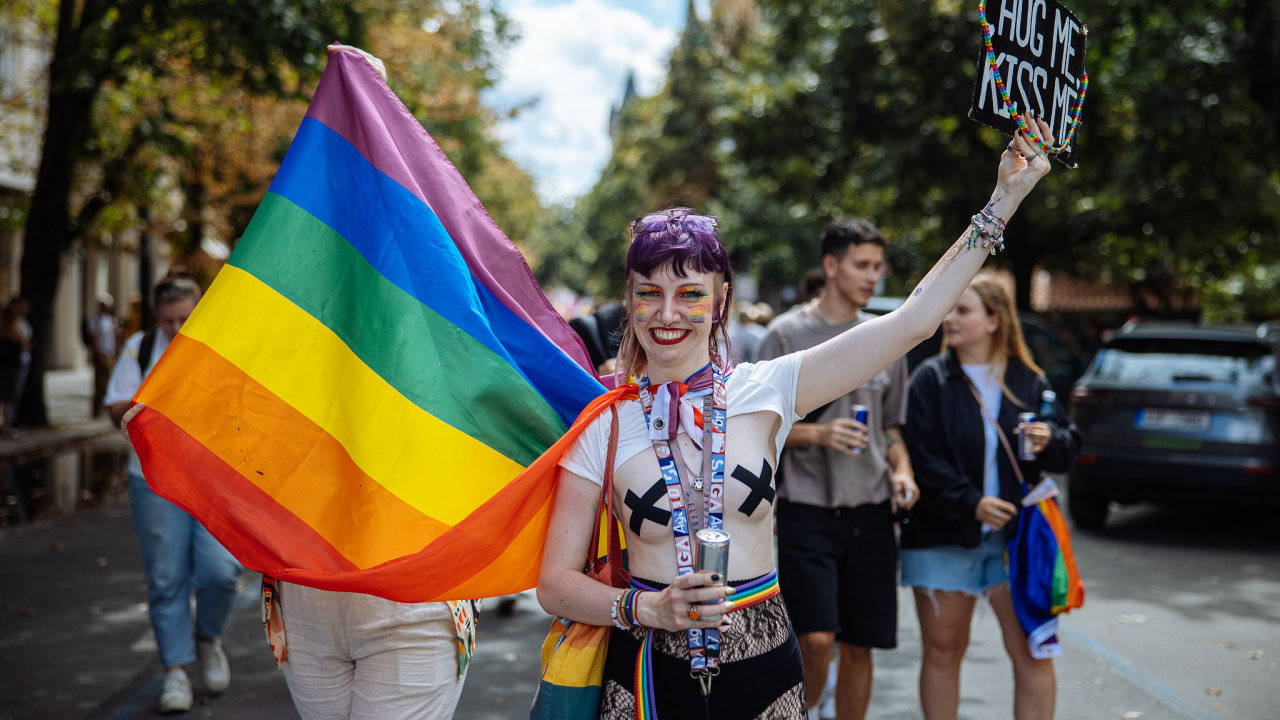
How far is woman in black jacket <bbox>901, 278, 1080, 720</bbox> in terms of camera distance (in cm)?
417

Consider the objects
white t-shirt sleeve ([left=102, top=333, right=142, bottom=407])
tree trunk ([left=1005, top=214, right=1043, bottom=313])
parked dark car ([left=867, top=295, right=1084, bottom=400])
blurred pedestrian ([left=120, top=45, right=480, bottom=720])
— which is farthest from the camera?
tree trunk ([left=1005, top=214, right=1043, bottom=313])

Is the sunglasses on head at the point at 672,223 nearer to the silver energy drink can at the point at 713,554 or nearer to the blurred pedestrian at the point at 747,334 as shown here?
the silver energy drink can at the point at 713,554

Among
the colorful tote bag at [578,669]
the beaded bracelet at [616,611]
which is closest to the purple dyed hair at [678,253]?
the colorful tote bag at [578,669]

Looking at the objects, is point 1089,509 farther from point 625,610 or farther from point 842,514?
point 625,610

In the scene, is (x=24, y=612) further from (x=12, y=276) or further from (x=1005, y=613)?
(x=12, y=276)

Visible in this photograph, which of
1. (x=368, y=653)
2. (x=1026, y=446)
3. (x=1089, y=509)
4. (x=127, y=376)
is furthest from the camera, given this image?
(x=1089, y=509)

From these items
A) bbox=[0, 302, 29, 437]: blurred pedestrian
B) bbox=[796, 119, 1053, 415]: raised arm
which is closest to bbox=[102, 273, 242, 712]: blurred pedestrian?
bbox=[796, 119, 1053, 415]: raised arm

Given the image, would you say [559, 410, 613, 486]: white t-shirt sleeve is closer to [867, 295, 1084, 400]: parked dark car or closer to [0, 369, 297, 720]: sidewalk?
[0, 369, 297, 720]: sidewalk

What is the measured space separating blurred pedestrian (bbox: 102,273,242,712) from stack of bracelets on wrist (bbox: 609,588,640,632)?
3.35 meters

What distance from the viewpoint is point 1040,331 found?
1493 cm

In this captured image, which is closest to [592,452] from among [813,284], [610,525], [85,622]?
[610,525]

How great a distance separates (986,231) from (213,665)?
4465 mm

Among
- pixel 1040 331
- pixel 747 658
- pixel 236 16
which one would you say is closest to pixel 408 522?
pixel 747 658

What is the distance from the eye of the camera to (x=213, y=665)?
539 cm
